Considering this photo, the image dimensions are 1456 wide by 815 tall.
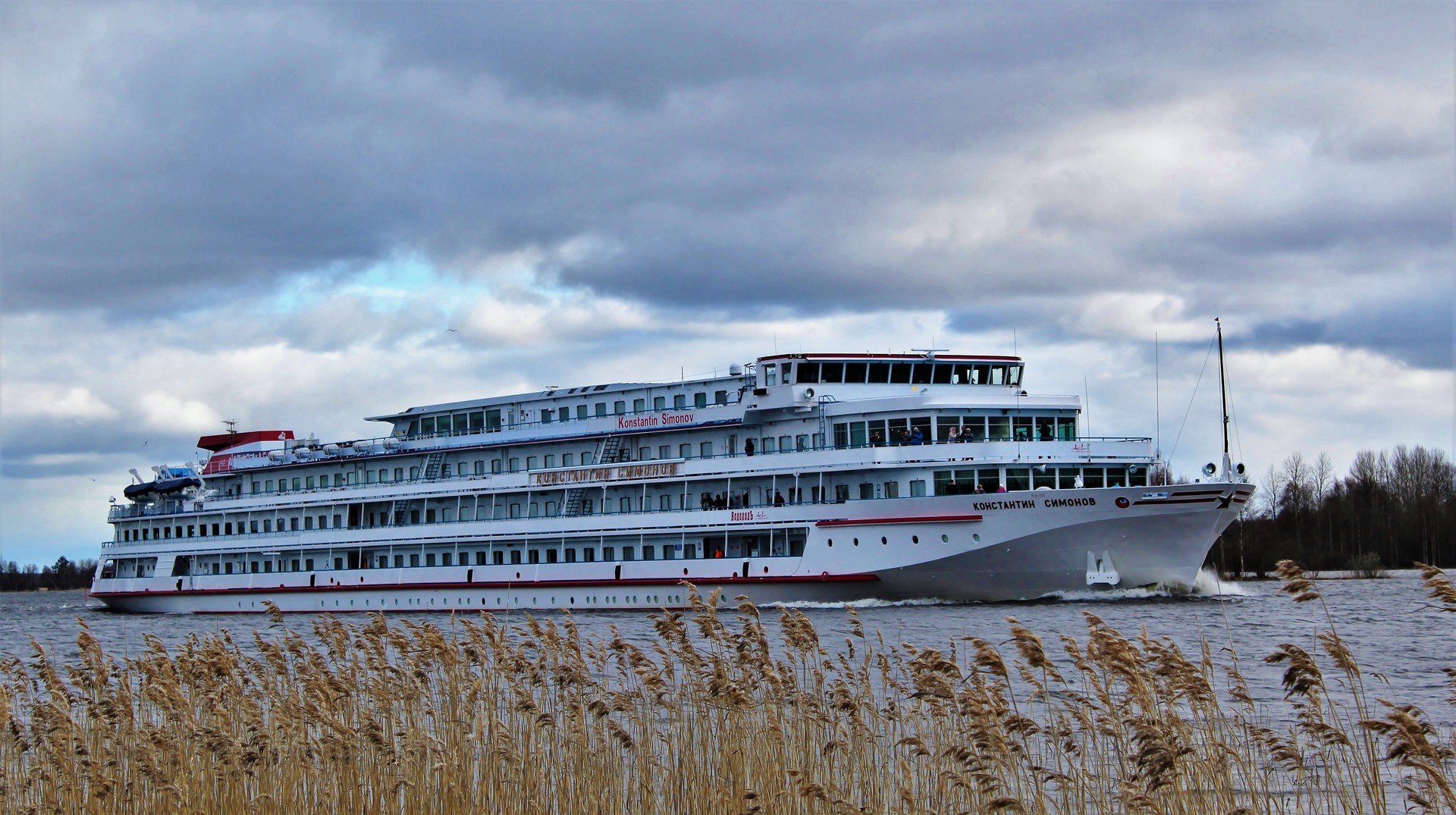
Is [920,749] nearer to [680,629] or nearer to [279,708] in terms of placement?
[680,629]

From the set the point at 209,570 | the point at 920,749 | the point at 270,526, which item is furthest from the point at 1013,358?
the point at 920,749

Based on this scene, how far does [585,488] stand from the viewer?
53719 millimetres

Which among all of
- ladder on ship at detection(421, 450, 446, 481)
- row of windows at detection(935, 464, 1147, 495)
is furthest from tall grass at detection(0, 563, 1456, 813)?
ladder on ship at detection(421, 450, 446, 481)

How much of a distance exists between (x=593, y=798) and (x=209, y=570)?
57.4 m

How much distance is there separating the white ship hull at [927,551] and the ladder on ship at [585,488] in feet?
2.96

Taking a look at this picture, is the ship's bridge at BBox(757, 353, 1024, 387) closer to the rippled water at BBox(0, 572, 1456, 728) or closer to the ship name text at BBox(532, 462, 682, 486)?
the ship name text at BBox(532, 462, 682, 486)

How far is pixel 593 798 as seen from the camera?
13.1 m

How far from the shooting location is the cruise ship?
1683 inches

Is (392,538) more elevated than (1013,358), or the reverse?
(1013,358)

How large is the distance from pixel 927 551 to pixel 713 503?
8.85 m

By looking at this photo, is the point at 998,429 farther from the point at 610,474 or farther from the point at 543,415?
the point at 543,415

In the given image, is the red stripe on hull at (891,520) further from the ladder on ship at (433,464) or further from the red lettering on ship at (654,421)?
the ladder on ship at (433,464)

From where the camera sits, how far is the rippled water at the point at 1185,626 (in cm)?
2633

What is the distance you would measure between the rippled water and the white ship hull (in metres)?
0.73
